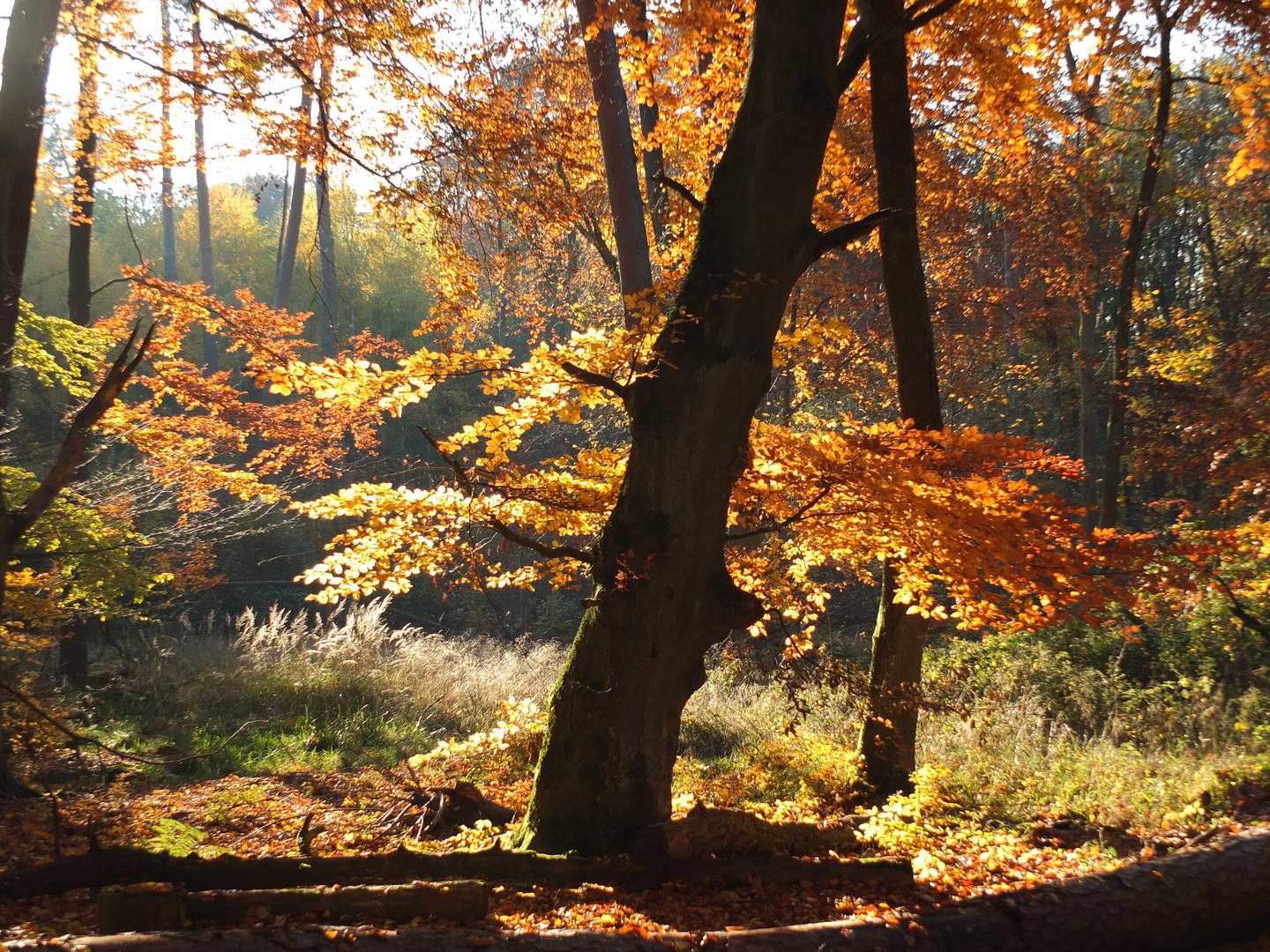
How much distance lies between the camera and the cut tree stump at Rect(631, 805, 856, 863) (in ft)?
11.5

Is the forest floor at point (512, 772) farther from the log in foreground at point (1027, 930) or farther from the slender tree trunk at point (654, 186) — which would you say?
the slender tree trunk at point (654, 186)

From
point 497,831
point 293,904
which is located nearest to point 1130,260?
point 497,831

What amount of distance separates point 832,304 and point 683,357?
933 cm

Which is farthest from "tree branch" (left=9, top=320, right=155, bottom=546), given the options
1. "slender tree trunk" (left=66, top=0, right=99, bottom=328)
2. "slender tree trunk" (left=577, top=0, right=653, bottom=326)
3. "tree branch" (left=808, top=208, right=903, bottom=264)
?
"slender tree trunk" (left=577, top=0, right=653, bottom=326)

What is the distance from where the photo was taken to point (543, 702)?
892 cm

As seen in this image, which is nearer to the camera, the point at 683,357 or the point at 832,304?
the point at 683,357

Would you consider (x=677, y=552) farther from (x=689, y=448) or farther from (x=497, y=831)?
(x=497, y=831)

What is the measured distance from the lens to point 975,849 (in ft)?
13.7

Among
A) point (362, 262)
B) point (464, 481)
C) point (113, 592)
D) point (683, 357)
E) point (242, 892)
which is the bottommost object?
point (242, 892)

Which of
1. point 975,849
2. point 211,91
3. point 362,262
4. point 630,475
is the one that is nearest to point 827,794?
point 975,849

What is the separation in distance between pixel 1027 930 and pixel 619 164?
617cm

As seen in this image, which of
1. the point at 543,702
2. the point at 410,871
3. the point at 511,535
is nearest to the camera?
the point at 410,871

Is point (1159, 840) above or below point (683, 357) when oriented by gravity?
below

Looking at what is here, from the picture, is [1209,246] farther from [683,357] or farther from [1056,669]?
[683,357]
